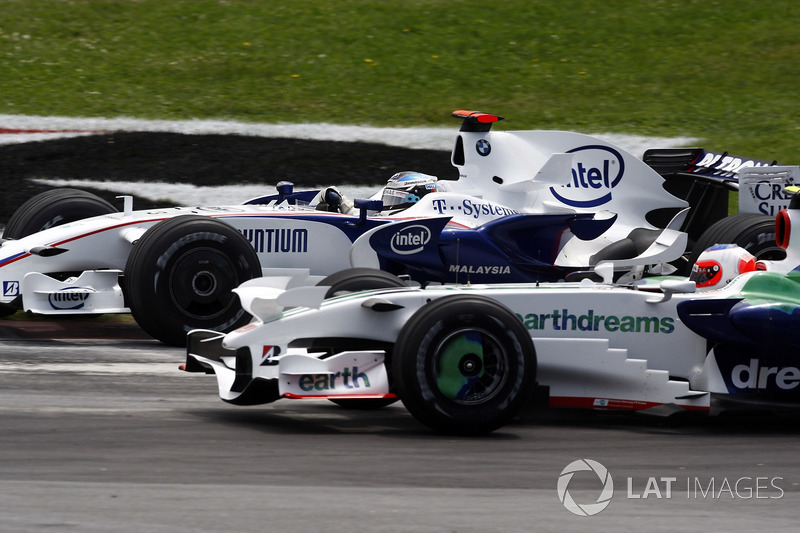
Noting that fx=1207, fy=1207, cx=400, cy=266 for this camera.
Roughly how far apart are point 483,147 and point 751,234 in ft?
7.73

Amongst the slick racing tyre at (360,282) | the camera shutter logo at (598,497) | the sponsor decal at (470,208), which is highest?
the sponsor decal at (470,208)

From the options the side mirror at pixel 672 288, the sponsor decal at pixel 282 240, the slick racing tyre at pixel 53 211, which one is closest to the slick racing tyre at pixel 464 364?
the side mirror at pixel 672 288

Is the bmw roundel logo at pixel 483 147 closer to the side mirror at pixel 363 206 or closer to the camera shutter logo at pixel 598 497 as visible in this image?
the side mirror at pixel 363 206

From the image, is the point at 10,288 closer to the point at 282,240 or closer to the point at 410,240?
the point at 282,240

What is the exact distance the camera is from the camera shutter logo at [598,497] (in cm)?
476

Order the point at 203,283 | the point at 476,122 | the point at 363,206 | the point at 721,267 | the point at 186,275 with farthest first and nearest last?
the point at 476,122
the point at 363,206
the point at 203,283
the point at 186,275
the point at 721,267

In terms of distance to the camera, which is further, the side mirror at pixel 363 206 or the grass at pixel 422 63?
the grass at pixel 422 63

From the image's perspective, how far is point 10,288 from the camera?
883cm

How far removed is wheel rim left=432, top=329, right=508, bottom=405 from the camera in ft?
18.4

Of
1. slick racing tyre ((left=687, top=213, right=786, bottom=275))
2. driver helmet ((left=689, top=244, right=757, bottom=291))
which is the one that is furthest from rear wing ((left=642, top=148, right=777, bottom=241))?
driver helmet ((left=689, top=244, right=757, bottom=291))

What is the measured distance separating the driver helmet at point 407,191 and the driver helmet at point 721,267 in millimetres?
3814

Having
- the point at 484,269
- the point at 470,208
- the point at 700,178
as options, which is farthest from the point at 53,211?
the point at 700,178

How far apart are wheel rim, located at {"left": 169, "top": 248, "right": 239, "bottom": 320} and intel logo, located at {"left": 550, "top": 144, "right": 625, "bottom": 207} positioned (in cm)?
320

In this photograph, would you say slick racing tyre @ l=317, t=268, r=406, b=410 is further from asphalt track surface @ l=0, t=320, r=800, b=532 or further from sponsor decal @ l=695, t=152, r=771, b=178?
sponsor decal @ l=695, t=152, r=771, b=178
